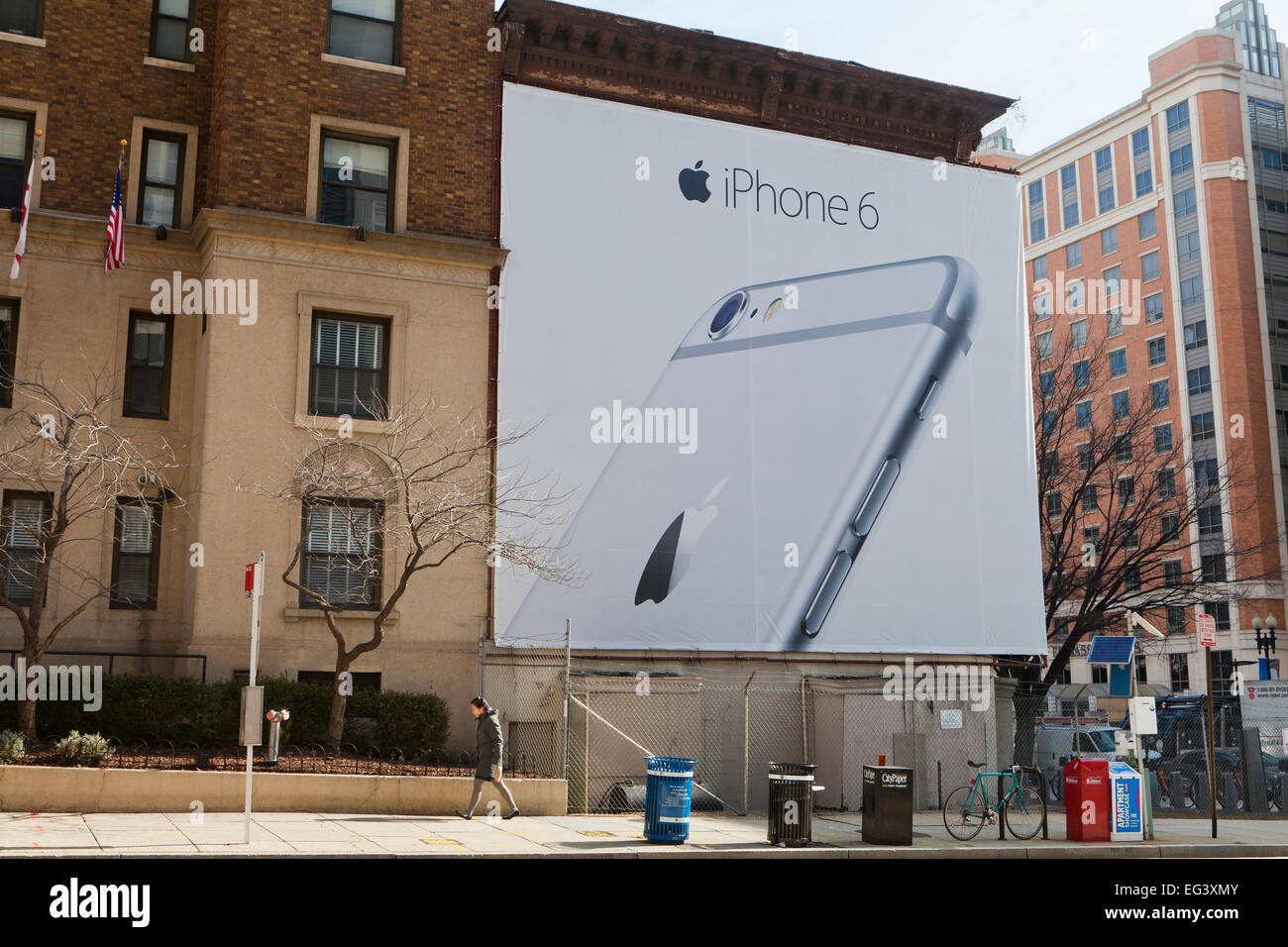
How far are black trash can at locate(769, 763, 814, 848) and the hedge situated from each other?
7.07 meters

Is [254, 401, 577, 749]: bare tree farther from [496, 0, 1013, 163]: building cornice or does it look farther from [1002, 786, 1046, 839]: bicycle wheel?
[1002, 786, 1046, 839]: bicycle wheel

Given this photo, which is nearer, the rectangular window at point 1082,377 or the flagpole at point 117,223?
the flagpole at point 117,223

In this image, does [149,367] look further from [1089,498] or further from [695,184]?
[1089,498]

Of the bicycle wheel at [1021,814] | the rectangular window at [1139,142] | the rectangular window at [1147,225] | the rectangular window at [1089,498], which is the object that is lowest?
the bicycle wheel at [1021,814]

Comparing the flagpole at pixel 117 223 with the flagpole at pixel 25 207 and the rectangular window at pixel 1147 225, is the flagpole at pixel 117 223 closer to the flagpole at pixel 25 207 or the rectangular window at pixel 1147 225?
the flagpole at pixel 25 207

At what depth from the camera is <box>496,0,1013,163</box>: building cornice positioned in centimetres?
2620

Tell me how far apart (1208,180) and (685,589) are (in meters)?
65.8

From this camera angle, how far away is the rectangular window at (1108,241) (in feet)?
279

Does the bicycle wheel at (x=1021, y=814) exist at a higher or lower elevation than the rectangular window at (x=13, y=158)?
lower

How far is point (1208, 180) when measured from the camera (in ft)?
255

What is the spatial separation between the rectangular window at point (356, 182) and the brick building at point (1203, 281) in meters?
50.5

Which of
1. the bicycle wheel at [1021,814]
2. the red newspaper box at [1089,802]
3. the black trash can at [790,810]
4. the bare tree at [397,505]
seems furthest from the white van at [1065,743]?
the black trash can at [790,810]

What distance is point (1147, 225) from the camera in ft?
270
